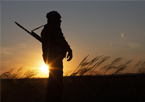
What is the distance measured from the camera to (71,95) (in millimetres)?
4875

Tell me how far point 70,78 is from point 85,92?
662mm

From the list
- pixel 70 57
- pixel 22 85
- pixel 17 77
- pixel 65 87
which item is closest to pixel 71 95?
pixel 65 87

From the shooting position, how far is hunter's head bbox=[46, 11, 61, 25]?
4.29 metres

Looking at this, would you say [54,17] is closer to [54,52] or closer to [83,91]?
[54,52]

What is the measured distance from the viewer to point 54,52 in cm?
425

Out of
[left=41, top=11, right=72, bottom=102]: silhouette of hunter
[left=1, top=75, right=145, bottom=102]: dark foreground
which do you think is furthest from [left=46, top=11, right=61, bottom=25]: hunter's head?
[left=1, top=75, right=145, bottom=102]: dark foreground

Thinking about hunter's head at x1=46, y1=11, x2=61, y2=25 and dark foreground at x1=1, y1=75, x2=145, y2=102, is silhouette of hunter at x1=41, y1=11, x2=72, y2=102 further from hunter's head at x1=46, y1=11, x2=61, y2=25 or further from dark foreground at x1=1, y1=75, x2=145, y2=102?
dark foreground at x1=1, y1=75, x2=145, y2=102

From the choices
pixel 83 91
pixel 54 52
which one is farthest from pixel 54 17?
pixel 83 91

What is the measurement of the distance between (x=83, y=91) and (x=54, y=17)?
228 centimetres

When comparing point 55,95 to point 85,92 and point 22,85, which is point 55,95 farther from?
point 22,85

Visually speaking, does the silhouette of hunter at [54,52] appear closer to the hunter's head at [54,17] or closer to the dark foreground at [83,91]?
the hunter's head at [54,17]

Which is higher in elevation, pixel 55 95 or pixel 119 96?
pixel 55 95

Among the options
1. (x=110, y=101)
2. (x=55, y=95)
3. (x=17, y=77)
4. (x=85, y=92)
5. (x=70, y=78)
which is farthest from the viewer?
(x=17, y=77)

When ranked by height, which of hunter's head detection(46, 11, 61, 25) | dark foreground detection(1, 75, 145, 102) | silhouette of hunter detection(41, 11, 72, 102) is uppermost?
hunter's head detection(46, 11, 61, 25)
